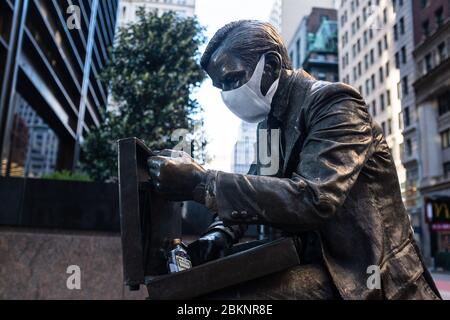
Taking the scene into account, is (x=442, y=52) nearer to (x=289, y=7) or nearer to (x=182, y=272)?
(x=289, y=7)

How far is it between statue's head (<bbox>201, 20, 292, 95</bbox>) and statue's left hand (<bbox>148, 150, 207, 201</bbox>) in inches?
16.0

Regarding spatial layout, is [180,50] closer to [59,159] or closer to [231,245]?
[231,245]

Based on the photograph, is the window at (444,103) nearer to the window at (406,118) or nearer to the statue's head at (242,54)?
the window at (406,118)

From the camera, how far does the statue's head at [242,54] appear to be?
1.62 m

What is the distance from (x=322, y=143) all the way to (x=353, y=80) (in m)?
44.2

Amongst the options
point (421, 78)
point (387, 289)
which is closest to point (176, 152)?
point (387, 289)

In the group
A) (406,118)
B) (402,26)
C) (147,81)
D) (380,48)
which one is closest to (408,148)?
(406,118)

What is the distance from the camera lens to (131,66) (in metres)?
14.0

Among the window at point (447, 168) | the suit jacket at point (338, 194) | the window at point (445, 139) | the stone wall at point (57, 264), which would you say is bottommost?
the stone wall at point (57, 264)

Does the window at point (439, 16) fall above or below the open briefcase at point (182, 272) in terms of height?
above

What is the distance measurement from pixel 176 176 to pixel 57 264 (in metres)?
4.89

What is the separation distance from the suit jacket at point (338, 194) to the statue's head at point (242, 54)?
12cm

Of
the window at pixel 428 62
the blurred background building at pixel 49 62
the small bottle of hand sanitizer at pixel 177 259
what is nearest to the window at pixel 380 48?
the window at pixel 428 62

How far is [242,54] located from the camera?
1.62 m
